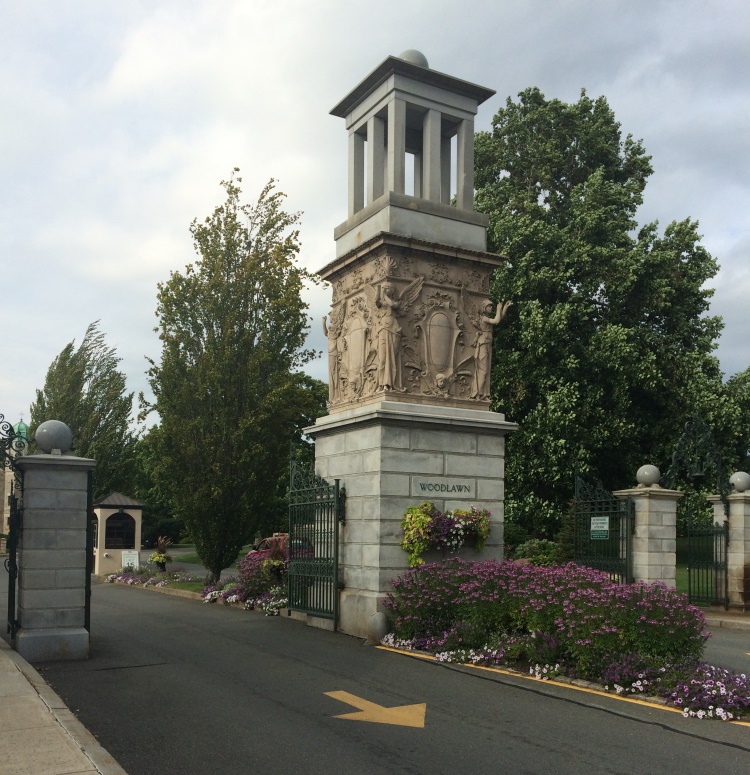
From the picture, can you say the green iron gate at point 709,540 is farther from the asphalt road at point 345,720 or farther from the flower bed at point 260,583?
the asphalt road at point 345,720

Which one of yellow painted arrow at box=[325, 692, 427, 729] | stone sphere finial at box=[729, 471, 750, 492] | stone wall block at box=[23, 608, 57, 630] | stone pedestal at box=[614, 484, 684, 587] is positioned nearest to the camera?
yellow painted arrow at box=[325, 692, 427, 729]

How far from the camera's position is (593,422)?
26969mm

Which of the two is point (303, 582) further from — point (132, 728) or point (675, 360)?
point (675, 360)

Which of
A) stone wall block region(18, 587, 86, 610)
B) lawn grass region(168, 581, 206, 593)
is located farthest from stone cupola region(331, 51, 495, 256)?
lawn grass region(168, 581, 206, 593)

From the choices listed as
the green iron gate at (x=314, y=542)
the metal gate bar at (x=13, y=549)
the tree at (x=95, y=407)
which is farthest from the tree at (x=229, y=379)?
the tree at (x=95, y=407)

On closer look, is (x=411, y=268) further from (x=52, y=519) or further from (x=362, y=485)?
(x=52, y=519)

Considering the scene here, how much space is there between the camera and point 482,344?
15273 mm

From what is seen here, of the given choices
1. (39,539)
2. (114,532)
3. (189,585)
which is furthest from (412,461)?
(114,532)

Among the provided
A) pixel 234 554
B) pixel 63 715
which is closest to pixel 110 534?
pixel 234 554

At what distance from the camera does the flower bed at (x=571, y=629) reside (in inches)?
352

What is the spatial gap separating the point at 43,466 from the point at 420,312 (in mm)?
6472

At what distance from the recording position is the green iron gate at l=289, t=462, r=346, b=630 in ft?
48.1

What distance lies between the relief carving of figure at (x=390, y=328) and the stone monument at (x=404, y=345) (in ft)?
0.07

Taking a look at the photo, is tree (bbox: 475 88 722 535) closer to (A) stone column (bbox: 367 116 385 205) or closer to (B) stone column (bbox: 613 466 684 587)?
(B) stone column (bbox: 613 466 684 587)
